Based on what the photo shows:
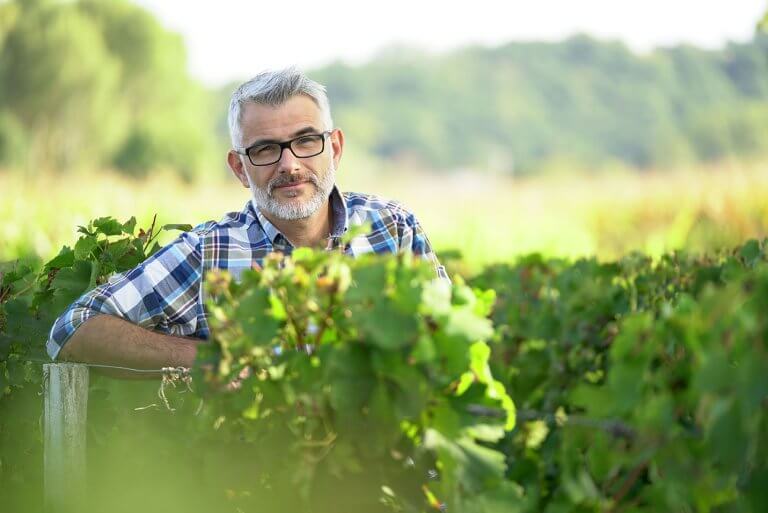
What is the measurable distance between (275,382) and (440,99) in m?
140

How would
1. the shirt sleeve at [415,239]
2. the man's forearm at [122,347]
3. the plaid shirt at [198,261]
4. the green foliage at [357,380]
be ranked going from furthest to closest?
the shirt sleeve at [415,239]
the plaid shirt at [198,261]
the man's forearm at [122,347]
the green foliage at [357,380]

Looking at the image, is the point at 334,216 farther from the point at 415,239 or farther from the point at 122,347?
the point at 122,347

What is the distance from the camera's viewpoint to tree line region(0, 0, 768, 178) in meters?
67.4

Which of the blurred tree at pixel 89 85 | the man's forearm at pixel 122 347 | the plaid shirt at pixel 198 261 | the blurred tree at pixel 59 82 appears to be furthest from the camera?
the blurred tree at pixel 89 85

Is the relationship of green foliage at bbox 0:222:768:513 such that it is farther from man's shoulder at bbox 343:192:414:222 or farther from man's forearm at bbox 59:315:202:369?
man's shoulder at bbox 343:192:414:222

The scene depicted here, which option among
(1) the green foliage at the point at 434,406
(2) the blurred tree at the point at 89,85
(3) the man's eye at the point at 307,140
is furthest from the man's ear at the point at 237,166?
(2) the blurred tree at the point at 89,85

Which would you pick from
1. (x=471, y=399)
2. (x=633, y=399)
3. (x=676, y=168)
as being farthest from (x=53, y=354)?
(x=676, y=168)

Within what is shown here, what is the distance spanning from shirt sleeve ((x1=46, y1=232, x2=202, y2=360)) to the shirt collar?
0.27 meters

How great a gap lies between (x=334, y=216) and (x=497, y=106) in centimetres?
13764

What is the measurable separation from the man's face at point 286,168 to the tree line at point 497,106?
62930 millimetres

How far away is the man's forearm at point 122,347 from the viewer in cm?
285

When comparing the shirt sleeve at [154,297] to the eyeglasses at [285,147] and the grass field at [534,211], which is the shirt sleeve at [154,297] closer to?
the eyeglasses at [285,147]

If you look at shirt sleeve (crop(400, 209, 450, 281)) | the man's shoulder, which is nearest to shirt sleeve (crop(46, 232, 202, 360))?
the man's shoulder

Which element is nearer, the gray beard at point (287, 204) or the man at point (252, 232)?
the man at point (252, 232)
